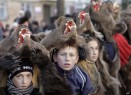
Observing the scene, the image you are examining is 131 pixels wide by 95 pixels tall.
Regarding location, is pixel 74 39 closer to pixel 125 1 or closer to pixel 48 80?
pixel 48 80

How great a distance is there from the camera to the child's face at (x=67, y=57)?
14.5ft

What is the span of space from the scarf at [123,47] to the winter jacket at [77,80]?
205 centimetres

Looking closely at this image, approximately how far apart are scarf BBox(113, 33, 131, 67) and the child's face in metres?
2.19

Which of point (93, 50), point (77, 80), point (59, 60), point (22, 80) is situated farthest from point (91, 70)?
point (22, 80)

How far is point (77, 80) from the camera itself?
4555mm

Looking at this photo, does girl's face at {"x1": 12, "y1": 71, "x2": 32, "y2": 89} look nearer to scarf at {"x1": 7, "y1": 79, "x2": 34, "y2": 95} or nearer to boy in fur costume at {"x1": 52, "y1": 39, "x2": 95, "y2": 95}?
scarf at {"x1": 7, "y1": 79, "x2": 34, "y2": 95}

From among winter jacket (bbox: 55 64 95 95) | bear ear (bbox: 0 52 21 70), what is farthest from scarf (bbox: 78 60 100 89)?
bear ear (bbox: 0 52 21 70)

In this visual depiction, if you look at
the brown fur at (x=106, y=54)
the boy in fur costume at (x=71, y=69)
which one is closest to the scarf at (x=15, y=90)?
the boy in fur costume at (x=71, y=69)

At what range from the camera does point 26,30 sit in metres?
4.09

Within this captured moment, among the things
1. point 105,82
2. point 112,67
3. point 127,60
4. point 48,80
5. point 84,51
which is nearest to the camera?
point 48,80

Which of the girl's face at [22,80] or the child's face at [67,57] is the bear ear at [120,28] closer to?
the child's face at [67,57]

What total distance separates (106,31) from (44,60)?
2.11 metres

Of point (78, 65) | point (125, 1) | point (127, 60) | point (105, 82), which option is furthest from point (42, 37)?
point (125, 1)

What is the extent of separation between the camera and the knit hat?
400 centimetres
